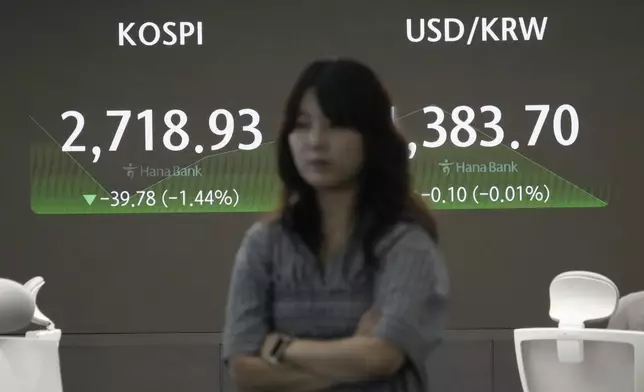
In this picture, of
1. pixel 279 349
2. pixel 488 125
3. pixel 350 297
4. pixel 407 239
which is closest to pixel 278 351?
pixel 279 349

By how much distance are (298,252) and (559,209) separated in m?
2.79

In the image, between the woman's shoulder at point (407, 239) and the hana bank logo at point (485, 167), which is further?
the hana bank logo at point (485, 167)

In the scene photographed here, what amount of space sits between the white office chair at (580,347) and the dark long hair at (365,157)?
1140mm

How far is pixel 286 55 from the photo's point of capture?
396cm

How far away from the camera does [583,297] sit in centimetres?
243

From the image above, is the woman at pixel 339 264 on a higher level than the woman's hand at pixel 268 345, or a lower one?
higher

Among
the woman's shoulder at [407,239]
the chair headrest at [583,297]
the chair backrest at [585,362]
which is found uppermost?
the woman's shoulder at [407,239]

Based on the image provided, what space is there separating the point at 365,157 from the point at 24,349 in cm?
155

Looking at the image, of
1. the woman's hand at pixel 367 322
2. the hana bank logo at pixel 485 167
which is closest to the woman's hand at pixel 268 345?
the woman's hand at pixel 367 322

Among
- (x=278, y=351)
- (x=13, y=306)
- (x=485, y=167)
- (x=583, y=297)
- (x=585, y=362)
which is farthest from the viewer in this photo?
(x=485, y=167)

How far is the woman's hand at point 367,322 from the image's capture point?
1.36 metres

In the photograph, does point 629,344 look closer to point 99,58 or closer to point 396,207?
point 396,207

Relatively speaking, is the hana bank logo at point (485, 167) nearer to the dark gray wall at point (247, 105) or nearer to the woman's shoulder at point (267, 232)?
the dark gray wall at point (247, 105)

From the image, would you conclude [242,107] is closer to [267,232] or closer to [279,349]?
[267,232]
